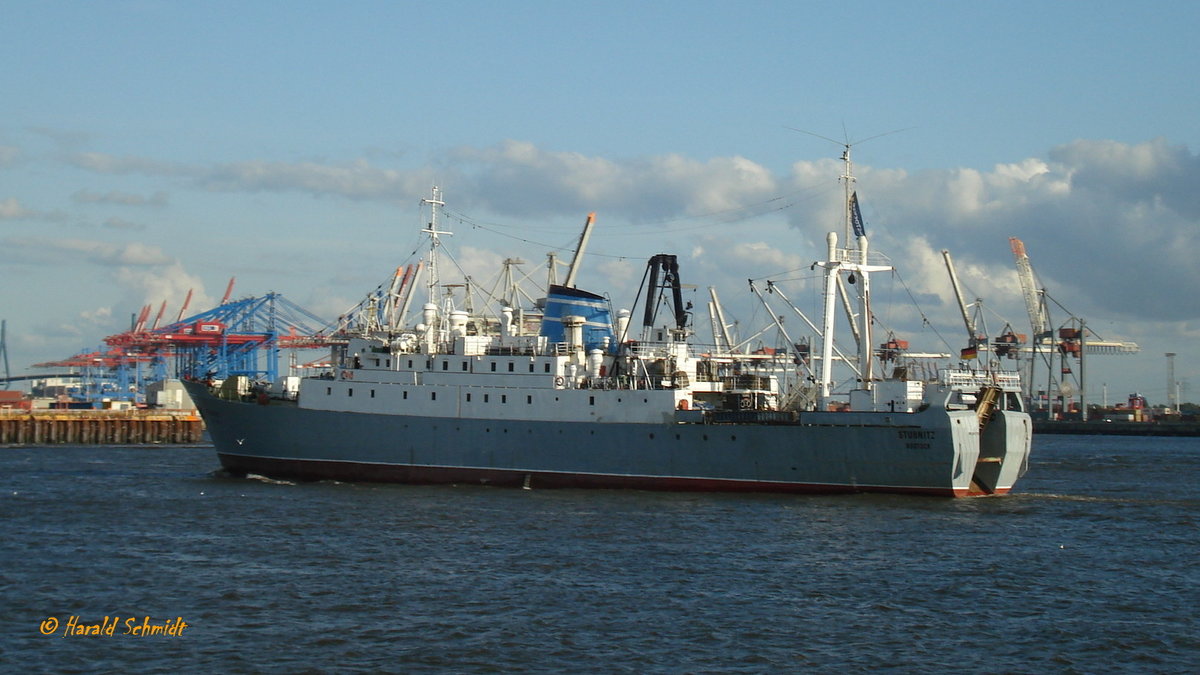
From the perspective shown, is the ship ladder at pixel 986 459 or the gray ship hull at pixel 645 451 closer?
the gray ship hull at pixel 645 451

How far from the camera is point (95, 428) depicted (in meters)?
71.4

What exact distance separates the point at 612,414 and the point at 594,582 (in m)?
14.9

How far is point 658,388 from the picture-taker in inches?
1422

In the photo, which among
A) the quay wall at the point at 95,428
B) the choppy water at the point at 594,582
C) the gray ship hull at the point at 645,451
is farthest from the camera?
the quay wall at the point at 95,428

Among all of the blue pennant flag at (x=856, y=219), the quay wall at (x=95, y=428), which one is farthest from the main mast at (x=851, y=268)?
the quay wall at (x=95, y=428)

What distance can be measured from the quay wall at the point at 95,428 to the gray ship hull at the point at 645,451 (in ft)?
119

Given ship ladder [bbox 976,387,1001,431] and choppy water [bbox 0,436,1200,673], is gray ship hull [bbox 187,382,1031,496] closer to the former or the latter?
ship ladder [bbox 976,387,1001,431]

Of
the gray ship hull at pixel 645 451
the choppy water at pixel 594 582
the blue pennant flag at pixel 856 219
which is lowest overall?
the choppy water at pixel 594 582

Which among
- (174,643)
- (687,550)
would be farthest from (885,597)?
(174,643)

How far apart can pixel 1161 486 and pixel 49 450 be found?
173ft

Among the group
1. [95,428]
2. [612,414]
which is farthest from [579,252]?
[95,428]

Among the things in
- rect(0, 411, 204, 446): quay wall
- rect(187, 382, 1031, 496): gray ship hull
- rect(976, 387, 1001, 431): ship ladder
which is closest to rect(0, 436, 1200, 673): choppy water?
rect(187, 382, 1031, 496): gray ship hull

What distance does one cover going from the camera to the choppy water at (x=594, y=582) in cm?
1597

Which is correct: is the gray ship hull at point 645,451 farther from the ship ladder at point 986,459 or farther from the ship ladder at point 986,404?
the ship ladder at point 986,404
